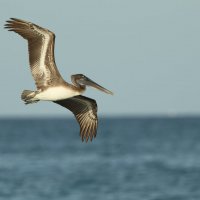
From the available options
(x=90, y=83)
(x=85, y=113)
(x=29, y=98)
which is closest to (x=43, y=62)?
(x=29, y=98)

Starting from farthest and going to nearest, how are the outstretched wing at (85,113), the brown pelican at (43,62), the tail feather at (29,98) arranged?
the outstretched wing at (85,113)
the brown pelican at (43,62)
the tail feather at (29,98)

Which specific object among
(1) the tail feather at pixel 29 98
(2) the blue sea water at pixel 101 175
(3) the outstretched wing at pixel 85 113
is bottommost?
(2) the blue sea water at pixel 101 175

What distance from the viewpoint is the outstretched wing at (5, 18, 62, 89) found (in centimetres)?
1327

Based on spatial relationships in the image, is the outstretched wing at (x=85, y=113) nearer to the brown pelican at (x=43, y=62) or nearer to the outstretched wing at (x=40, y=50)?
the brown pelican at (x=43, y=62)

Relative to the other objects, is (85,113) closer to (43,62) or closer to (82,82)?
(82,82)

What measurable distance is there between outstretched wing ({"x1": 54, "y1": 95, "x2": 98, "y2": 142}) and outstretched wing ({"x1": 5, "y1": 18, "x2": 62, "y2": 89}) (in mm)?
1089

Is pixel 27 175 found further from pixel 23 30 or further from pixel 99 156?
pixel 23 30

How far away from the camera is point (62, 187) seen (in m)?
30.7

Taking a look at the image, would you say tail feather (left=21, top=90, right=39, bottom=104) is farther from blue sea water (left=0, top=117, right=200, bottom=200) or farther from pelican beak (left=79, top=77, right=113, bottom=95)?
blue sea water (left=0, top=117, right=200, bottom=200)

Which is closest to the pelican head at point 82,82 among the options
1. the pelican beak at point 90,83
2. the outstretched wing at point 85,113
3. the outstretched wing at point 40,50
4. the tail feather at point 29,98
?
the pelican beak at point 90,83

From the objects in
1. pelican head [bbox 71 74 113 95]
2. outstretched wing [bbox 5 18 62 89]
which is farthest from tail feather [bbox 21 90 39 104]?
pelican head [bbox 71 74 113 95]

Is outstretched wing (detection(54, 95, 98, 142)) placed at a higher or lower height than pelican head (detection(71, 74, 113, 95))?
lower

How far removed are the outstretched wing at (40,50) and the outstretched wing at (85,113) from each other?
109 centimetres

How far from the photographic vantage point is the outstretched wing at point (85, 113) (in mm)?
14305
